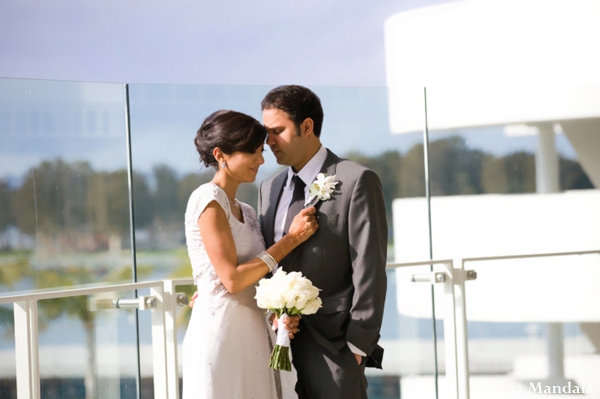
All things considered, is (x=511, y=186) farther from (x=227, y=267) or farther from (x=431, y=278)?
(x=227, y=267)

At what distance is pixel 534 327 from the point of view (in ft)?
16.0

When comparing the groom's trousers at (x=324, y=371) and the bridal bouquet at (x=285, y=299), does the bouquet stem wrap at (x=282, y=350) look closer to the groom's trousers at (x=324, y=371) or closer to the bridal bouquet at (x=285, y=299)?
the bridal bouquet at (x=285, y=299)

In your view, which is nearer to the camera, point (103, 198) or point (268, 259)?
point (268, 259)

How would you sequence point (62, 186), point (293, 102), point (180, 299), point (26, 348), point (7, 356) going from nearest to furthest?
point (293, 102) < point (26, 348) < point (180, 299) < point (7, 356) < point (62, 186)

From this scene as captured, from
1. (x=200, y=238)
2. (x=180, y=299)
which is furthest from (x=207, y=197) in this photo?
(x=180, y=299)

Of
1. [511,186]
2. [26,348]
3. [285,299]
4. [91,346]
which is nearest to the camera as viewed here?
[285,299]

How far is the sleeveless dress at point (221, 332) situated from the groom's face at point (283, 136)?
232mm

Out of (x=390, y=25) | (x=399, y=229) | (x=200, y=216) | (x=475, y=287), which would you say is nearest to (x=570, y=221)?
(x=475, y=287)

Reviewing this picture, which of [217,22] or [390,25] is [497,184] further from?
[217,22]

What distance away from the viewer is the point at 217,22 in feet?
90.7

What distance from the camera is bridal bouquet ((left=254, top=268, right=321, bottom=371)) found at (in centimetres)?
230

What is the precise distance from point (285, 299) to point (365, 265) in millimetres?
284

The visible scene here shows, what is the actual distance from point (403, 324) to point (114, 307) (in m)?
1.63

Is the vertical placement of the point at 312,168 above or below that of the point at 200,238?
above
